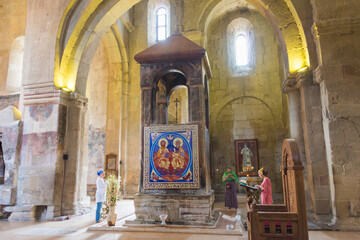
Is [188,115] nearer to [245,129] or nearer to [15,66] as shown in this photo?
[245,129]

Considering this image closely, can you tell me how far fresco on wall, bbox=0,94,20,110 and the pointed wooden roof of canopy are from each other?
18.4 ft

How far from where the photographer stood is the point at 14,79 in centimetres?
1045

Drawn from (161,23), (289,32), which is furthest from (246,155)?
(161,23)

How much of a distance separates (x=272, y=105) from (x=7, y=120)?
1033 centimetres

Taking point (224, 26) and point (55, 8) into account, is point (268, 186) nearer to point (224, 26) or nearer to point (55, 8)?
point (55, 8)

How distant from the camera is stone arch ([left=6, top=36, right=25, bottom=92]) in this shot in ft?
34.0

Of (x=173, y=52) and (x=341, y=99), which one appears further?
(x=173, y=52)

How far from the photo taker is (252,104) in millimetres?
12211

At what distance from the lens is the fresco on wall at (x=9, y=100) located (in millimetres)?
9435

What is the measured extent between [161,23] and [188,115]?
23.5 ft

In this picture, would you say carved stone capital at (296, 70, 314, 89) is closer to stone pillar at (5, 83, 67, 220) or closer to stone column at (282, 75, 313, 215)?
stone column at (282, 75, 313, 215)

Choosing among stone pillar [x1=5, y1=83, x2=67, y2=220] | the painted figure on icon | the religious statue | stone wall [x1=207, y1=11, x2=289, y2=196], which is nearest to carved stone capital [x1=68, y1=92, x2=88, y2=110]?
stone pillar [x1=5, y1=83, x2=67, y2=220]

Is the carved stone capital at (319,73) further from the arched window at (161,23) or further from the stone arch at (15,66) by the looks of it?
the stone arch at (15,66)

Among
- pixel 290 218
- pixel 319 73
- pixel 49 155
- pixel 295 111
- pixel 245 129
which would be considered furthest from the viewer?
pixel 245 129
